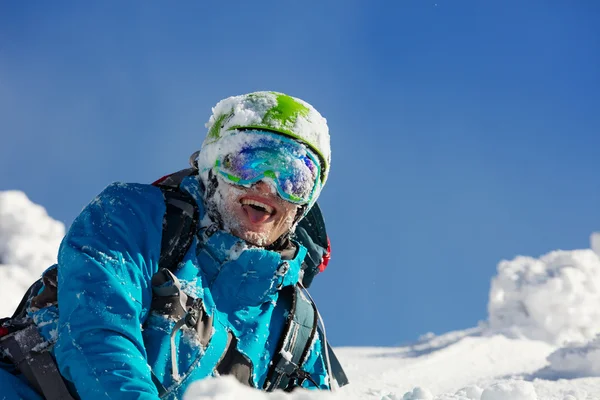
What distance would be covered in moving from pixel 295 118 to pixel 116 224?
1077 millimetres

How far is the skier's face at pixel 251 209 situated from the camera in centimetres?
342

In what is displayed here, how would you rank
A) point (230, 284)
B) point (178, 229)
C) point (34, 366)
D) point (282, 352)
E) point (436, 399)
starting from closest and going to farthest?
1. point (34, 366)
2. point (178, 229)
3. point (230, 284)
4. point (282, 352)
5. point (436, 399)

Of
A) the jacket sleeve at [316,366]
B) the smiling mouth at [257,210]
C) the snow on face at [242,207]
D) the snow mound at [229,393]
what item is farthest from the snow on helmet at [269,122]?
the snow mound at [229,393]

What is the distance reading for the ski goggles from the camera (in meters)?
3.42

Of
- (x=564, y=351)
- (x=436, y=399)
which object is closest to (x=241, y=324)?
(x=436, y=399)

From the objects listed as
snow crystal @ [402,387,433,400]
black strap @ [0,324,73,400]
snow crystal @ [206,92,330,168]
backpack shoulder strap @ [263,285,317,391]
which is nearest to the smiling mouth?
snow crystal @ [206,92,330,168]

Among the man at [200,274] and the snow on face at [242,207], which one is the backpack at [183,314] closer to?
the man at [200,274]

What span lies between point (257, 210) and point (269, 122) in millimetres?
449

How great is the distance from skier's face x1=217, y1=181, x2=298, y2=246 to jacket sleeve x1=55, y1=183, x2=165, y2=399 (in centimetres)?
36

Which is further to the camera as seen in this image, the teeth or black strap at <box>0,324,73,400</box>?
the teeth

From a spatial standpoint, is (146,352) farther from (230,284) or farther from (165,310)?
(230,284)

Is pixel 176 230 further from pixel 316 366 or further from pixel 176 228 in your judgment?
pixel 316 366

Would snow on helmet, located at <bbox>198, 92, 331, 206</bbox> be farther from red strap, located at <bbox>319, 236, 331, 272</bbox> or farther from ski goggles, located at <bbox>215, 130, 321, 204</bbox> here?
red strap, located at <bbox>319, 236, 331, 272</bbox>

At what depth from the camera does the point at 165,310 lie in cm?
306
